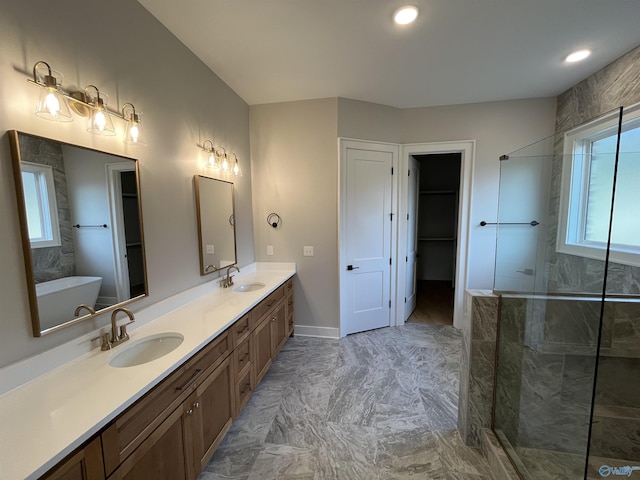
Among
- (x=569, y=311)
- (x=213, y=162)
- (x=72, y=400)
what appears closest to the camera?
(x=72, y=400)

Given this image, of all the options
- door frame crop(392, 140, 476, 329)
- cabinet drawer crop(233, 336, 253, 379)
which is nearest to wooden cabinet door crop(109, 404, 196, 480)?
cabinet drawer crop(233, 336, 253, 379)

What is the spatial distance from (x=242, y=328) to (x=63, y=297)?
1.02 meters

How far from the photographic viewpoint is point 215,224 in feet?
8.06

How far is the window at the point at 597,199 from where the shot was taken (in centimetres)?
185

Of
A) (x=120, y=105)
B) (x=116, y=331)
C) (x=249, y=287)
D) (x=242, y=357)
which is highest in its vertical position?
(x=120, y=105)

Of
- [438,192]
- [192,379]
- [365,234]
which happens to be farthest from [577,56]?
[192,379]

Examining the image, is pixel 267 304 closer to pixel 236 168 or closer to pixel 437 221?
pixel 236 168

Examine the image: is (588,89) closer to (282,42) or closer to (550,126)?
(550,126)

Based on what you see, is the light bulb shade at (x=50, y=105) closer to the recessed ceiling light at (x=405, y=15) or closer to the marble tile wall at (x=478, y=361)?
the recessed ceiling light at (x=405, y=15)

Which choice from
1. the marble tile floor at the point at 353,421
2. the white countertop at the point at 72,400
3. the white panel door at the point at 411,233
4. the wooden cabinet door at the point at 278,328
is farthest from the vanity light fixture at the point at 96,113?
the white panel door at the point at 411,233

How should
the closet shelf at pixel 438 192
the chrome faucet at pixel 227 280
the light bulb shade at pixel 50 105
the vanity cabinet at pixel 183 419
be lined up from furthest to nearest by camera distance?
the closet shelf at pixel 438 192 → the chrome faucet at pixel 227 280 → the light bulb shade at pixel 50 105 → the vanity cabinet at pixel 183 419

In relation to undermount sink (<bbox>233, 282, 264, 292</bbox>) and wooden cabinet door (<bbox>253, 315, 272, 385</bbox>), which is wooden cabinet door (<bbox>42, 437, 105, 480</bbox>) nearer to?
wooden cabinet door (<bbox>253, 315, 272, 385</bbox>)

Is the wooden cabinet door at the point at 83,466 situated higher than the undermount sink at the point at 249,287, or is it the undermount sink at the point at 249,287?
the undermount sink at the point at 249,287
